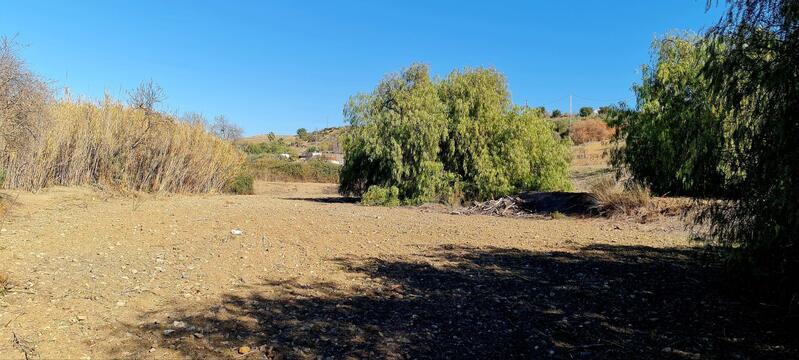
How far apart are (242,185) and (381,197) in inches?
441

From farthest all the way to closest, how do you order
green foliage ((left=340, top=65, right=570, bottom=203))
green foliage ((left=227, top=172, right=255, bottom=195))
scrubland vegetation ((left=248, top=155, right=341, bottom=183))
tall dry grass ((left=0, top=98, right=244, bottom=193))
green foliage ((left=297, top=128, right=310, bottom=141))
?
green foliage ((left=297, top=128, right=310, bottom=141)), scrubland vegetation ((left=248, top=155, right=341, bottom=183)), green foliage ((left=227, top=172, right=255, bottom=195)), green foliage ((left=340, top=65, right=570, bottom=203)), tall dry grass ((left=0, top=98, right=244, bottom=193))

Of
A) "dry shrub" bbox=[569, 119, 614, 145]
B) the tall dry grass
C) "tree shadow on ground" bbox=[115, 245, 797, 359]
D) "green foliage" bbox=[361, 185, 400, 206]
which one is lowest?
"tree shadow on ground" bbox=[115, 245, 797, 359]

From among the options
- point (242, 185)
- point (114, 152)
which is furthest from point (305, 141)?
point (114, 152)

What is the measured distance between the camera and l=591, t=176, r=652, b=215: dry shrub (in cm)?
1212

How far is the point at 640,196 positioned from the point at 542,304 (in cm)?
813

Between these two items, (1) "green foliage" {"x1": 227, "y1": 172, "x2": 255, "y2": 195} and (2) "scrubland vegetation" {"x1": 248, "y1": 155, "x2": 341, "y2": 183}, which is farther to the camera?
(2) "scrubland vegetation" {"x1": 248, "y1": 155, "x2": 341, "y2": 183}

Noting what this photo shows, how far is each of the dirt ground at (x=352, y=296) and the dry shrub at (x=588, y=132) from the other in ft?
149

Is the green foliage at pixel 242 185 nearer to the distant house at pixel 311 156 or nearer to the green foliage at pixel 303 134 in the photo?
the distant house at pixel 311 156

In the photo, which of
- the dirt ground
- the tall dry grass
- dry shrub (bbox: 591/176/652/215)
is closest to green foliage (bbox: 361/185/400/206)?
dry shrub (bbox: 591/176/652/215)

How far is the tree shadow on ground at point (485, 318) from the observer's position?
402cm

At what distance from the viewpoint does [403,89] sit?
1891 centimetres

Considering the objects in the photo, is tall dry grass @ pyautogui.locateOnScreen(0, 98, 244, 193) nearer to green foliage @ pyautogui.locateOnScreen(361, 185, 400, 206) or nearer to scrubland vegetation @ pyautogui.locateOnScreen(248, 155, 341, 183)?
green foliage @ pyautogui.locateOnScreen(361, 185, 400, 206)

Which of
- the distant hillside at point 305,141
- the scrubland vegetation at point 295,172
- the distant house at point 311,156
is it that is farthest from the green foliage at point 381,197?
the distant hillside at point 305,141

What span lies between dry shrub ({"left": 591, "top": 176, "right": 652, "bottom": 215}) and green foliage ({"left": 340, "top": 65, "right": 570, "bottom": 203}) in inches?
151
